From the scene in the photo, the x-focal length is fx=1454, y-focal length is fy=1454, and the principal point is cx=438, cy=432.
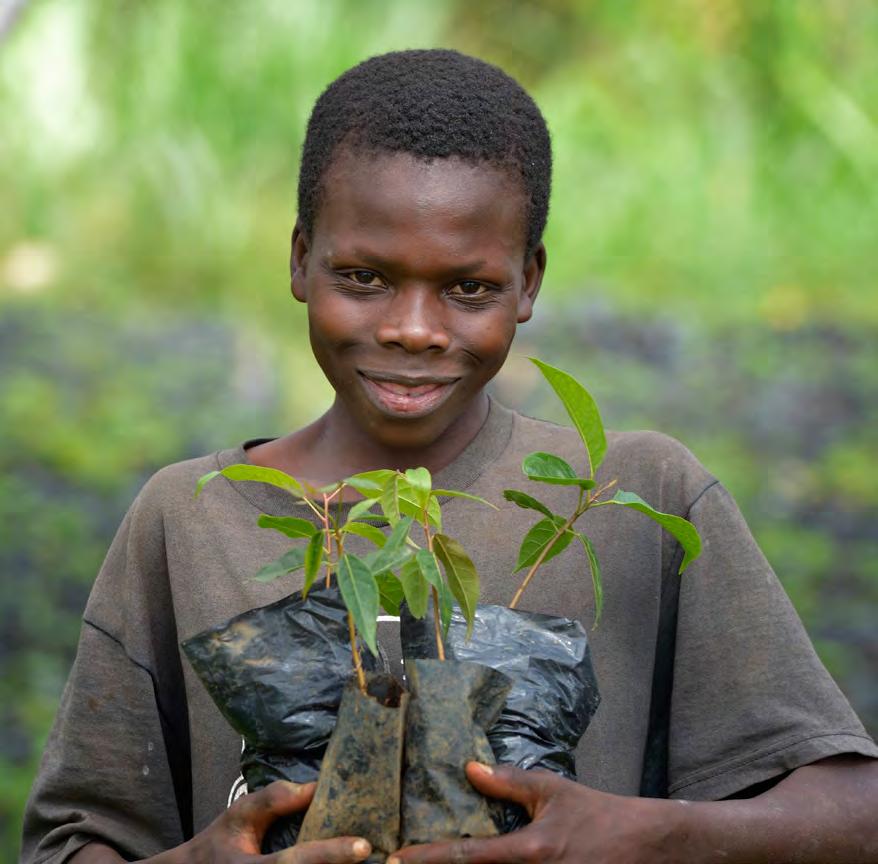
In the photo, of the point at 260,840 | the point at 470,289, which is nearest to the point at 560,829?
the point at 260,840

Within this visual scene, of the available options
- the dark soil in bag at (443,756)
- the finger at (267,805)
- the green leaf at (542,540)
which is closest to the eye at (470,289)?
the green leaf at (542,540)

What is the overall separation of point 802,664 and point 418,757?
0.56m

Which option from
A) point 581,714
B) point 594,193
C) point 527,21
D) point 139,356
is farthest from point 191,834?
point 527,21

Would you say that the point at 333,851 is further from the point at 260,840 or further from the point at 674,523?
the point at 674,523

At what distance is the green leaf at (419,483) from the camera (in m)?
1.43

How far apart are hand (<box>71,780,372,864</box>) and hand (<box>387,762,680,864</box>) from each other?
0.05 metres

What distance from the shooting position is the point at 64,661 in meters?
3.93

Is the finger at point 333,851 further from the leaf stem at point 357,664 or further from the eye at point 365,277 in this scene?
the eye at point 365,277

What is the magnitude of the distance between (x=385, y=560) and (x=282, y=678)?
0.20 metres

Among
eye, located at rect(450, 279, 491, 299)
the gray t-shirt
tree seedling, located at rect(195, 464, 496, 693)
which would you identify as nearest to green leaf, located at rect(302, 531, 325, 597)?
tree seedling, located at rect(195, 464, 496, 693)

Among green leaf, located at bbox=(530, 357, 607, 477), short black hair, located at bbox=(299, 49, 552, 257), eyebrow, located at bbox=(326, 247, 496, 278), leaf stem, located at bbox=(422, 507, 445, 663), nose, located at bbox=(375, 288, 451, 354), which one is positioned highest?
→ short black hair, located at bbox=(299, 49, 552, 257)

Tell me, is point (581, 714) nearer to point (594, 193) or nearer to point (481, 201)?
point (481, 201)

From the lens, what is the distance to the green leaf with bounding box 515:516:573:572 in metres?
Answer: 1.62

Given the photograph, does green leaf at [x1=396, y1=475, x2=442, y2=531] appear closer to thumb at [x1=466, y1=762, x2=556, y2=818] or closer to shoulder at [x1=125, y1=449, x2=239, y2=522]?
thumb at [x1=466, y1=762, x2=556, y2=818]
